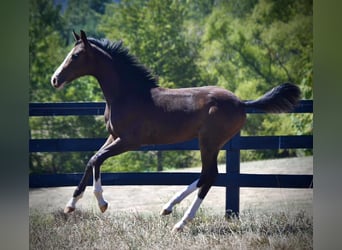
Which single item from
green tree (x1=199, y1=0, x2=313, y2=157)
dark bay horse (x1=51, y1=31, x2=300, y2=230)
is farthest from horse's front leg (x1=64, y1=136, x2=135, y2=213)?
green tree (x1=199, y1=0, x2=313, y2=157)

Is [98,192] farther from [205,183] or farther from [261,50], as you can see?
→ [261,50]

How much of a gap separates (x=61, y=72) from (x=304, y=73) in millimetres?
1884

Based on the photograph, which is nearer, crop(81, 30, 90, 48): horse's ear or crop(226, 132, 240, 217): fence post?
crop(81, 30, 90, 48): horse's ear

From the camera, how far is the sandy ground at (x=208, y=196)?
4.59m

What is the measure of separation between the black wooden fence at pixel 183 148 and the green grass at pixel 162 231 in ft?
0.59

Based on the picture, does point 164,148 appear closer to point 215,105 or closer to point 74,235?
point 215,105

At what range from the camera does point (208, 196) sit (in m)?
4.58

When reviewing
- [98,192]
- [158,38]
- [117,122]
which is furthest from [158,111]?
[98,192]

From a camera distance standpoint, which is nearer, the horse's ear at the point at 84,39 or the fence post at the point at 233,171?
the horse's ear at the point at 84,39

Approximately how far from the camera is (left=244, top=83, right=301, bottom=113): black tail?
4586mm

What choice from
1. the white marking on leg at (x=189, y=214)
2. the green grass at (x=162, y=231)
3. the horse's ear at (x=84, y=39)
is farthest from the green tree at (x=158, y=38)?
the green grass at (x=162, y=231)

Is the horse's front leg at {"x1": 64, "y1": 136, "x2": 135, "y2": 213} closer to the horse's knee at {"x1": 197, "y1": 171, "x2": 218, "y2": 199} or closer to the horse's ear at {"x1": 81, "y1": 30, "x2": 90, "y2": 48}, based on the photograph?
the horse's knee at {"x1": 197, "y1": 171, "x2": 218, "y2": 199}

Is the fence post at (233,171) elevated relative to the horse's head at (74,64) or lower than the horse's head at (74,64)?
lower

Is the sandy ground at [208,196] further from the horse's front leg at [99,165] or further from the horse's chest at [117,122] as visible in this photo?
the horse's chest at [117,122]
